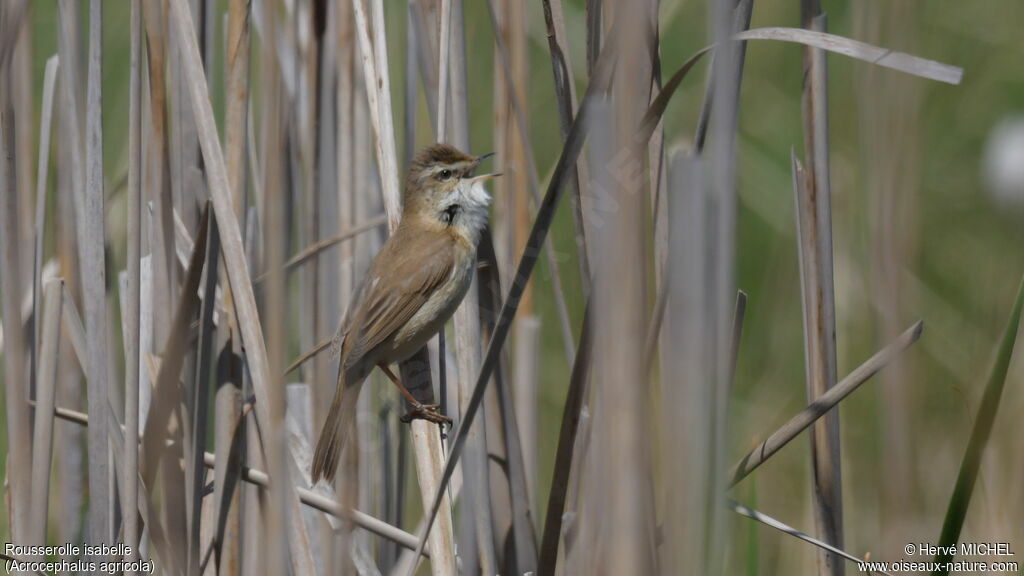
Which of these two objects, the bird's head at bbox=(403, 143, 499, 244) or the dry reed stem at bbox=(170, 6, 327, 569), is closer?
the dry reed stem at bbox=(170, 6, 327, 569)

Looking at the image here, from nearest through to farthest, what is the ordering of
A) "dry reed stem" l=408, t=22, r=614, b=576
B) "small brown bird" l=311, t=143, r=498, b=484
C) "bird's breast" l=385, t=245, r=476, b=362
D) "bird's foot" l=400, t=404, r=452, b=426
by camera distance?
"dry reed stem" l=408, t=22, r=614, b=576 → "bird's foot" l=400, t=404, r=452, b=426 → "small brown bird" l=311, t=143, r=498, b=484 → "bird's breast" l=385, t=245, r=476, b=362

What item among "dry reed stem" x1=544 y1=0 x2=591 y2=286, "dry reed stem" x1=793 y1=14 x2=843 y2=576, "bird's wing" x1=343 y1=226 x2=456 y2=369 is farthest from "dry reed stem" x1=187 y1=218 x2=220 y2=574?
"dry reed stem" x1=793 y1=14 x2=843 y2=576

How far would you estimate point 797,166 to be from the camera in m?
2.00

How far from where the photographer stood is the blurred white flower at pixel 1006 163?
3.22 m

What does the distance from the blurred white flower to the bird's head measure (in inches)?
67.8

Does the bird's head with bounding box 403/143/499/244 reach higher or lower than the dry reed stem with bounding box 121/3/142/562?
higher

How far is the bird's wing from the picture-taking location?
274cm

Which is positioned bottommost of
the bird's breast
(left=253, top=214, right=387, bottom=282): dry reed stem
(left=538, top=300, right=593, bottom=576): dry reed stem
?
(left=538, top=300, right=593, bottom=576): dry reed stem

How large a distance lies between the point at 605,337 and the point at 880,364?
79cm

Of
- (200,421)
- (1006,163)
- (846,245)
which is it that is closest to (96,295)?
(200,421)

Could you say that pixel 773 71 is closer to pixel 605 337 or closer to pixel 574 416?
pixel 574 416

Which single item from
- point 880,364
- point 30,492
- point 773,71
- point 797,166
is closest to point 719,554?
point 880,364

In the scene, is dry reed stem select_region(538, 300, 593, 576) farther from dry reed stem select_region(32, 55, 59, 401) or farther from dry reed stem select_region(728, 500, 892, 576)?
dry reed stem select_region(32, 55, 59, 401)

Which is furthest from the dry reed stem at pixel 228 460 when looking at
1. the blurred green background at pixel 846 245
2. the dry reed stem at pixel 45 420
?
→ the blurred green background at pixel 846 245
